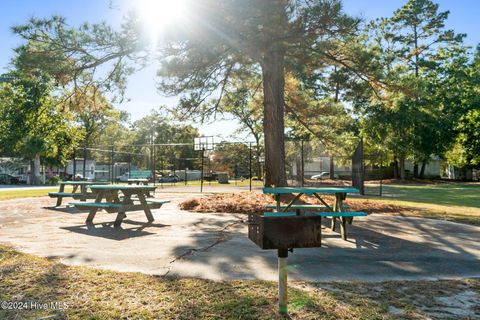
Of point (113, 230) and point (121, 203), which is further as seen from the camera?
point (121, 203)

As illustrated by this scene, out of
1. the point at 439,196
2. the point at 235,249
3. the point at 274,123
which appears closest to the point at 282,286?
the point at 235,249

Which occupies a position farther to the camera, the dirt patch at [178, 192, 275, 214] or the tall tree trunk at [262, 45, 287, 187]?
the tall tree trunk at [262, 45, 287, 187]

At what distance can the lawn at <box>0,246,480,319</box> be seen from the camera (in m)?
2.93

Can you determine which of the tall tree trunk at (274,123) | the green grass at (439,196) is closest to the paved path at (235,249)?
the tall tree trunk at (274,123)

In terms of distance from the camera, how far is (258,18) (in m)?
8.89

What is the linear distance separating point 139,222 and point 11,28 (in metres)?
6.02

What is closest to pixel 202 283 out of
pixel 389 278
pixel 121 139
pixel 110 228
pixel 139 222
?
pixel 389 278

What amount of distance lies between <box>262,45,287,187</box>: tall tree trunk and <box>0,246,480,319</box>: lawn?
7.75m

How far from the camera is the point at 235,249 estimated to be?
537cm

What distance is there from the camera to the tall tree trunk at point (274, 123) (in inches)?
453

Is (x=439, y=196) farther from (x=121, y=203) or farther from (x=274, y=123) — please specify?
(x=121, y=203)

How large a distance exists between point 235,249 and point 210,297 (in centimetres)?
210

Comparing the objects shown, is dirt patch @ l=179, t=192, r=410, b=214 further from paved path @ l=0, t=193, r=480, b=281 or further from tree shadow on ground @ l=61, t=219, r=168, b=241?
tree shadow on ground @ l=61, t=219, r=168, b=241

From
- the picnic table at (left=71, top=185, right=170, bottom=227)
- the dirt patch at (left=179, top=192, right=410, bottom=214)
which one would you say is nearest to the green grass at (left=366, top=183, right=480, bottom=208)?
the dirt patch at (left=179, top=192, right=410, bottom=214)
